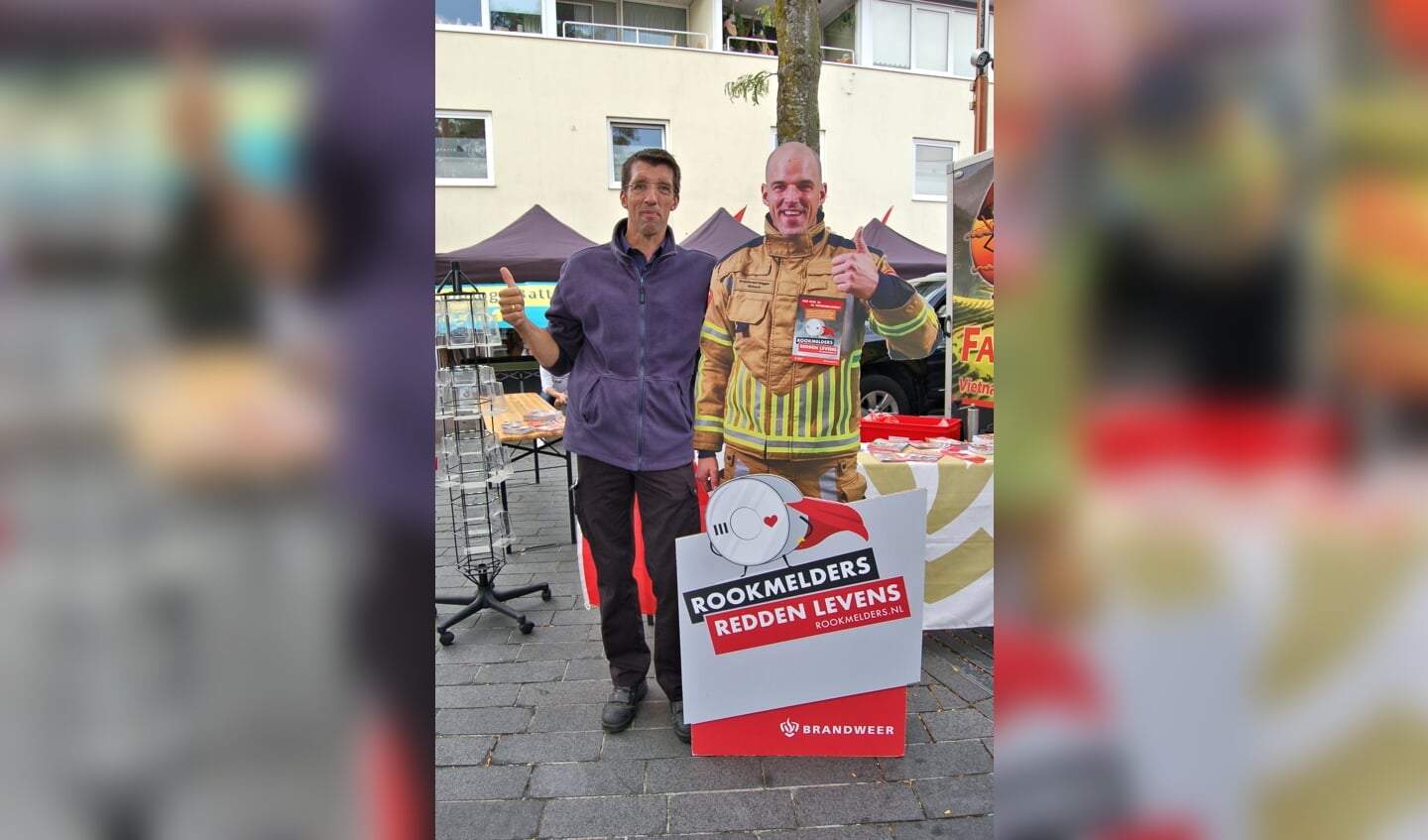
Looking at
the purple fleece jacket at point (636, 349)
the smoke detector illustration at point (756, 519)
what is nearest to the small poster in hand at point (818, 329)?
the purple fleece jacket at point (636, 349)

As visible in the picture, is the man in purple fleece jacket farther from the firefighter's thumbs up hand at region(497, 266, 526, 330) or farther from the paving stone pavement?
the paving stone pavement

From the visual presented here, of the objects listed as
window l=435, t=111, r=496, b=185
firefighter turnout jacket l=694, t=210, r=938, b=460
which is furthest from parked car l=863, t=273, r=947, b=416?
window l=435, t=111, r=496, b=185

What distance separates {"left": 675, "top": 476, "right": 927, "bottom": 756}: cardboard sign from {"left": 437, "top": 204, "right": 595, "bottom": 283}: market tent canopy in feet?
19.8

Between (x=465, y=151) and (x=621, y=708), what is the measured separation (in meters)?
13.0

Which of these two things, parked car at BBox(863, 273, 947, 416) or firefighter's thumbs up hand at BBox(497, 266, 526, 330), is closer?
→ firefighter's thumbs up hand at BBox(497, 266, 526, 330)

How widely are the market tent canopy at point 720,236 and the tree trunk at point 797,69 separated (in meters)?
3.48

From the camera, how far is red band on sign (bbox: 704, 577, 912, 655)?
258cm

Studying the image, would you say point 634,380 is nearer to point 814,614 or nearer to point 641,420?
point 641,420

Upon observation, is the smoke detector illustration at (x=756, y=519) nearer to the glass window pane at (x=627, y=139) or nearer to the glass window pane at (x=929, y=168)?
the glass window pane at (x=627, y=139)

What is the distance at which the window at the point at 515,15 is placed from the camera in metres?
13.9

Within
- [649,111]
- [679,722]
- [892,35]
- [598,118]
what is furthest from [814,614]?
[892,35]
